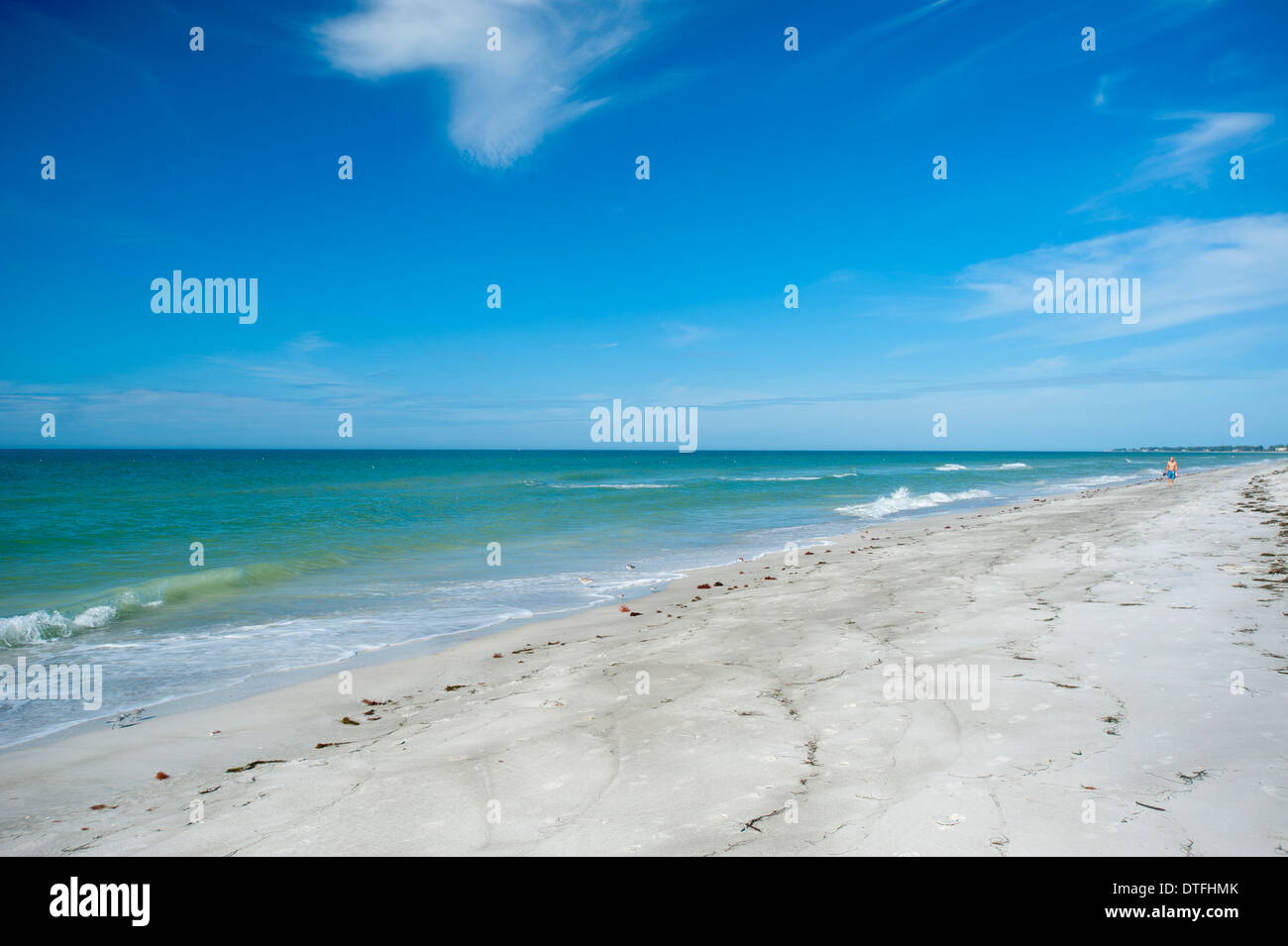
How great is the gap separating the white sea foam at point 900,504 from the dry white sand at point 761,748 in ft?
61.8

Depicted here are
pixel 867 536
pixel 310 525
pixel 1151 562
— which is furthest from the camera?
pixel 310 525

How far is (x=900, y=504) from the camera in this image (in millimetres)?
31391

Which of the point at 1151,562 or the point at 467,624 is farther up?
the point at 1151,562

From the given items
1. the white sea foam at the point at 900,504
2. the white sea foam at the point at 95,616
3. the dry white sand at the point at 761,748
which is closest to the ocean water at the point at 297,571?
the white sea foam at the point at 95,616

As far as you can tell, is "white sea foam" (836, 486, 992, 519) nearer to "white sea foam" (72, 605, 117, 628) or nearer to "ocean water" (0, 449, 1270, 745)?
"ocean water" (0, 449, 1270, 745)

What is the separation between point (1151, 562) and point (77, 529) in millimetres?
30748

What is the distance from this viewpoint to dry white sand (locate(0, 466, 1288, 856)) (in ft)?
11.1

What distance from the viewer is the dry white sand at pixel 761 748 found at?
3.40 metres

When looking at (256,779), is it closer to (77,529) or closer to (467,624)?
(467,624)

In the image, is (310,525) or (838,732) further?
(310,525)

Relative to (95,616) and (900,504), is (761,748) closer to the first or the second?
(95,616)

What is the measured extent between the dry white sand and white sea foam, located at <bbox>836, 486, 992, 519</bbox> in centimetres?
1883
